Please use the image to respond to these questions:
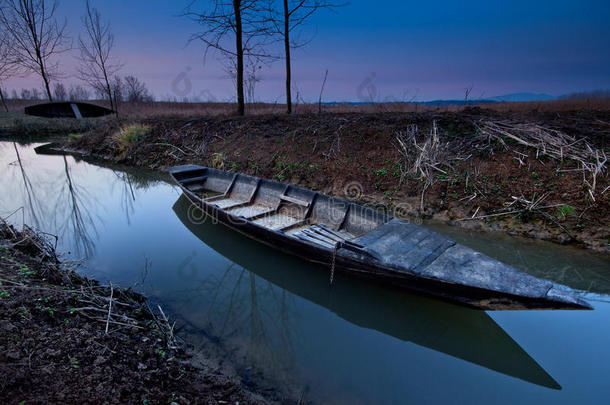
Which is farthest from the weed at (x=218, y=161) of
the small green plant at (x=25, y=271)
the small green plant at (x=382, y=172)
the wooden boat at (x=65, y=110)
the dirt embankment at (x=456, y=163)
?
the wooden boat at (x=65, y=110)

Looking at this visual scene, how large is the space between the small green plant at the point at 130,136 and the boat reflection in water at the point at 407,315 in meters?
10.3

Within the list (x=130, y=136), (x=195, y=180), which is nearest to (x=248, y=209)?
(x=195, y=180)

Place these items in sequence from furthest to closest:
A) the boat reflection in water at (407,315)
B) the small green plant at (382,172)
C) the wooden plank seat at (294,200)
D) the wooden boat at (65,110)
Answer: the wooden boat at (65,110) → the small green plant at (382,172) → the wooden plank seat at (294,200) → the boat reflection in water at (407,315)

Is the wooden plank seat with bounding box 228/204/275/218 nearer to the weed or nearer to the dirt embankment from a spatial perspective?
the dirt embankment

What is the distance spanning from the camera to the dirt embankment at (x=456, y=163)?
5.64 metres

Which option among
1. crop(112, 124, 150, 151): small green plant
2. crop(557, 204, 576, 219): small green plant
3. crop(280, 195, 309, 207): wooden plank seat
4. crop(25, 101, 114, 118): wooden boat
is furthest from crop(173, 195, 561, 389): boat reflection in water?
crop(25, 101, 114, 118): wooden boat

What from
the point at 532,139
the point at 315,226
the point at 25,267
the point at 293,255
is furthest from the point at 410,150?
the point at 25,267

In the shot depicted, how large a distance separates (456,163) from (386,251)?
4775 mm

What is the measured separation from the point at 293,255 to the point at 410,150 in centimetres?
503

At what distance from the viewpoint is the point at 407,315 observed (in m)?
3.67

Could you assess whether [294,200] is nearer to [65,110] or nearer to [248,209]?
[248,209]

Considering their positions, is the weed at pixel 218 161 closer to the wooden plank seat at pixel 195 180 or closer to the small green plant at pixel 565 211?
the wooden plank seat at pixel 195 180

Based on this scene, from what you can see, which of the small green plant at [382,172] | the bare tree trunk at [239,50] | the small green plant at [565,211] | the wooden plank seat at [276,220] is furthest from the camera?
the bare tree trunk at [239,50]

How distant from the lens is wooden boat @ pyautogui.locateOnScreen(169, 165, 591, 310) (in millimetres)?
2861
